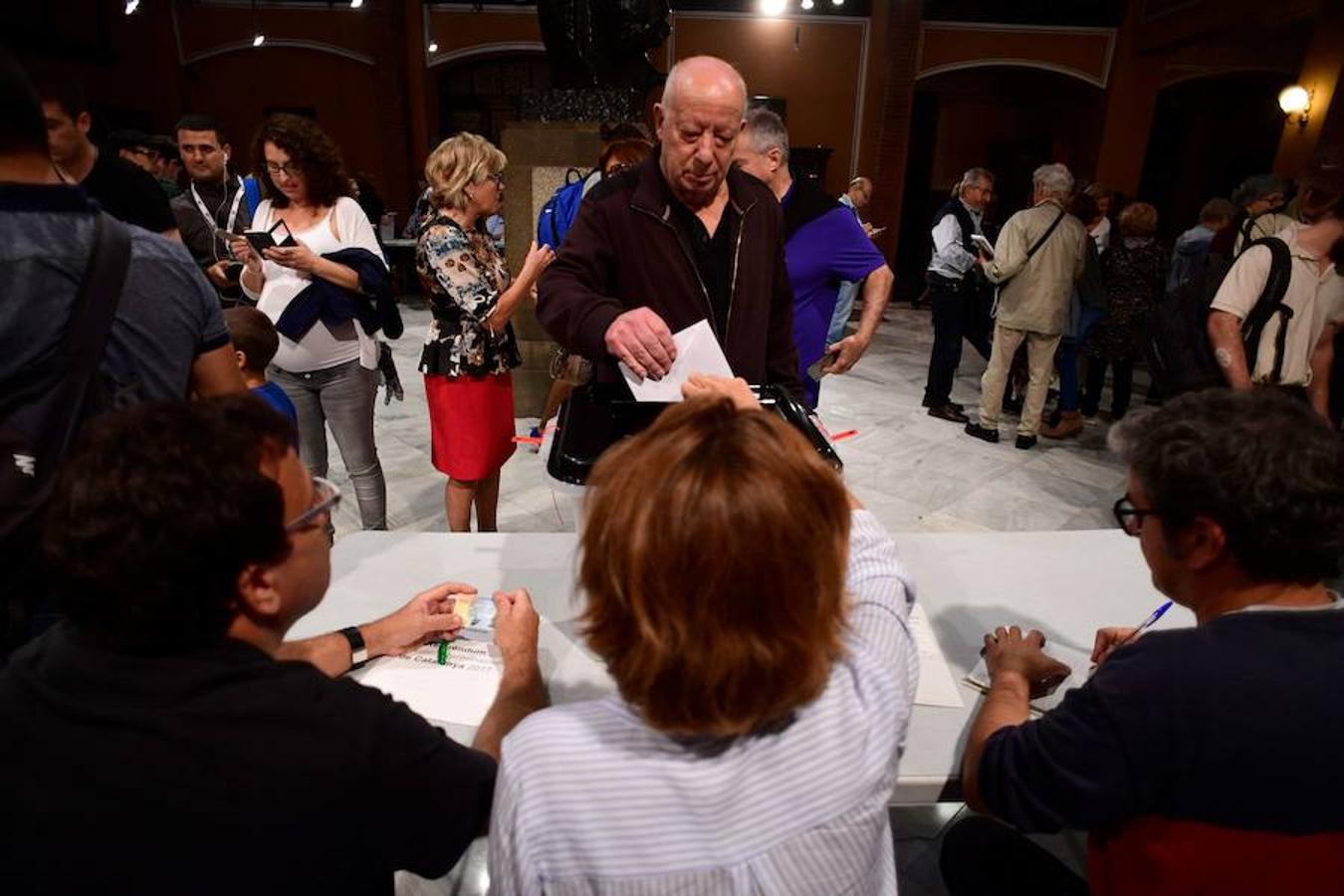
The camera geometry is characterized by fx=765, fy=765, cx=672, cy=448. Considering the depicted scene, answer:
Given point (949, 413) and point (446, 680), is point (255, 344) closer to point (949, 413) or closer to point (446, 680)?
point (446, 680)

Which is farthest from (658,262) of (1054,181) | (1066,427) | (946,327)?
(1066,427)

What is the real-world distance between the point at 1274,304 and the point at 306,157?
11.1ft

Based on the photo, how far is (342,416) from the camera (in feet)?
8.82

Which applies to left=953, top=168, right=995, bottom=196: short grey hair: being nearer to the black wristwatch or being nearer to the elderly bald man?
the elderly bald man

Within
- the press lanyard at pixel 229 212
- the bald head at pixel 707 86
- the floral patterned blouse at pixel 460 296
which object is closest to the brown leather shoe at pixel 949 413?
the floral patterned blouse at pixel 460 296

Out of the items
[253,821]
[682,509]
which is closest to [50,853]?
[253,821]

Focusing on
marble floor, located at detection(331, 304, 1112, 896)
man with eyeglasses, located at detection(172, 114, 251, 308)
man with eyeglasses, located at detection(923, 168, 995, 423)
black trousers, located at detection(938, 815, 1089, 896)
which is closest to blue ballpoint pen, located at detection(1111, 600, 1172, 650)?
black trousers, located at detection(938, 815, 1089, 896)

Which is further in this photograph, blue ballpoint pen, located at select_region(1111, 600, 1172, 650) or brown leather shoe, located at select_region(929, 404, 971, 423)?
brown leather shoe, located at select_region(929, 404, 971, 423)

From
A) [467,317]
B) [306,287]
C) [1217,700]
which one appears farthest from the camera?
[467,317]

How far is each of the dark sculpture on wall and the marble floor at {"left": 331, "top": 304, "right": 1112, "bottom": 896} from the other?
2279mm

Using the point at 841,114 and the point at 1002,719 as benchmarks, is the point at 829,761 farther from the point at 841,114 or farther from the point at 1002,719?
the point at 841,114

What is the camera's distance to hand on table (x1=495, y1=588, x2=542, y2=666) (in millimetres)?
1256

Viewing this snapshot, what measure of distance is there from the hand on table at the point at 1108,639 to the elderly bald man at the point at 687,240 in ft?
3.27

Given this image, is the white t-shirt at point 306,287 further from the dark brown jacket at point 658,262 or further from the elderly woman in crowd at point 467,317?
the dark brown jacket at point 658,262
